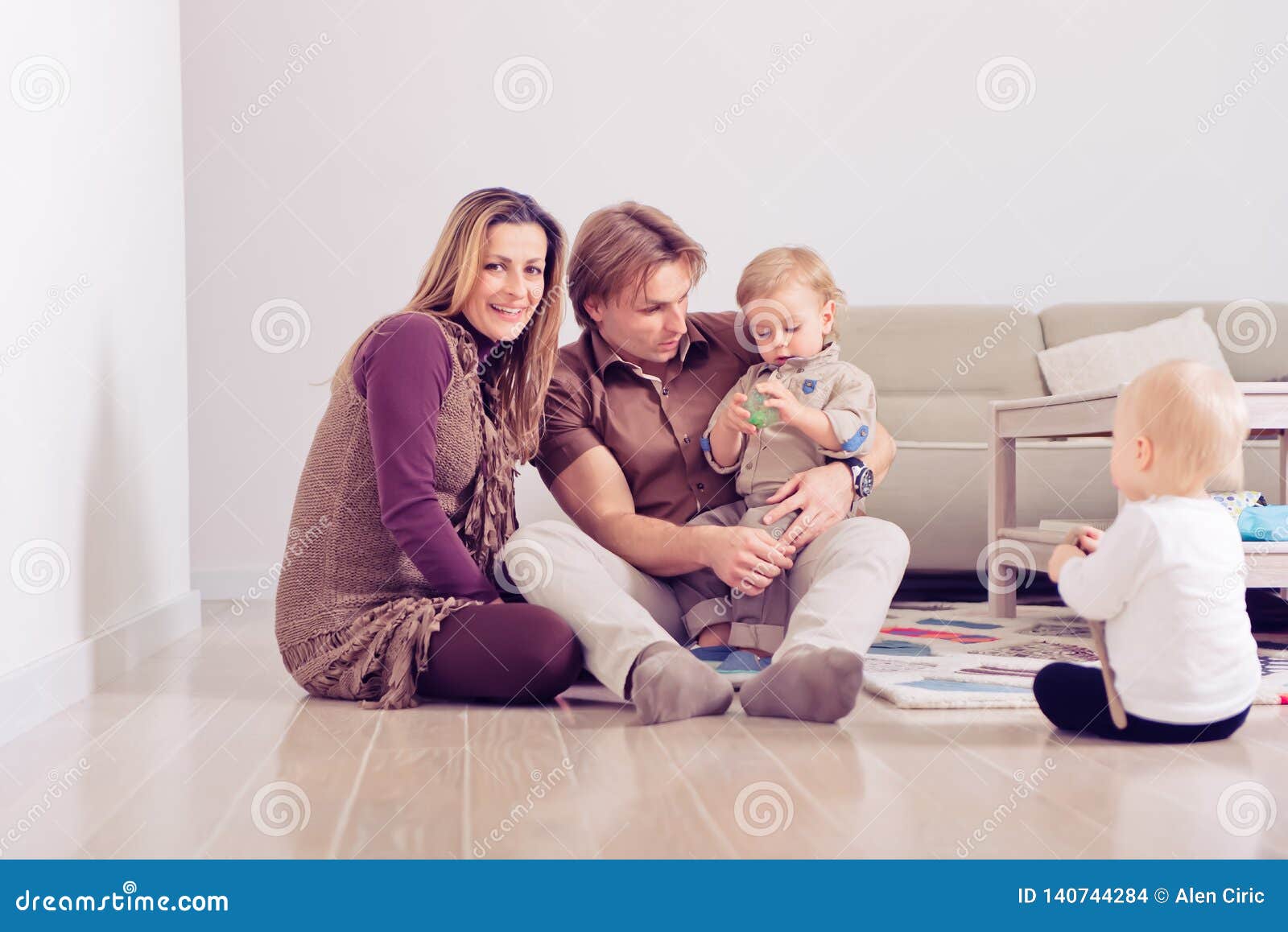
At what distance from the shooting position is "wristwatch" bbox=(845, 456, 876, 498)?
70.8 inches

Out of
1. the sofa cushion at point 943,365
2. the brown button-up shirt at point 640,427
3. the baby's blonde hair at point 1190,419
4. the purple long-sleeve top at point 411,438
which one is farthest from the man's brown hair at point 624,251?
the sofa cushion at point 943,365

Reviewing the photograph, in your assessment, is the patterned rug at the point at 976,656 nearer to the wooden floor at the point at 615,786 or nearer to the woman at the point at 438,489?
the wooden floor at the point at 615,786

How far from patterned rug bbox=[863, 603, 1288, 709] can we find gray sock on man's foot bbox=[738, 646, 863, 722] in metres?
0.20

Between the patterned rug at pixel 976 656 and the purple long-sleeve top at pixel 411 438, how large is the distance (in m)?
0.64

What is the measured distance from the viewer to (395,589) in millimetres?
1701

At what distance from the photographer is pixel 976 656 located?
2.00 metres

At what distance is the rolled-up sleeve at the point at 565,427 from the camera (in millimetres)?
1878

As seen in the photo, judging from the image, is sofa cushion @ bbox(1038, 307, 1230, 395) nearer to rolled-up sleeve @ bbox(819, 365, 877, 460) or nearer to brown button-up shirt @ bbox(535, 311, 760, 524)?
rolled-up sleeve @ bbox(819, 365, 877, 460)

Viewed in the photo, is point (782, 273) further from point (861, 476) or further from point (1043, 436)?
point (1043, 436)

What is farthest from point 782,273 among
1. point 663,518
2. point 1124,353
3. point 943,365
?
point 1124,353

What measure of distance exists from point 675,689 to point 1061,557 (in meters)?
0.51

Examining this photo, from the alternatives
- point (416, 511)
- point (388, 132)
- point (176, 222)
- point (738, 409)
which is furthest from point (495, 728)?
point (388, 132)

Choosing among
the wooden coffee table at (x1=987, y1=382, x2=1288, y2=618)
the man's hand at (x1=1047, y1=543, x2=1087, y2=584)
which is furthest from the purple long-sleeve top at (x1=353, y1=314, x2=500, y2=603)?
the wooden coffee table at (x1=987, y1=382, x2=1288, y2=618)
